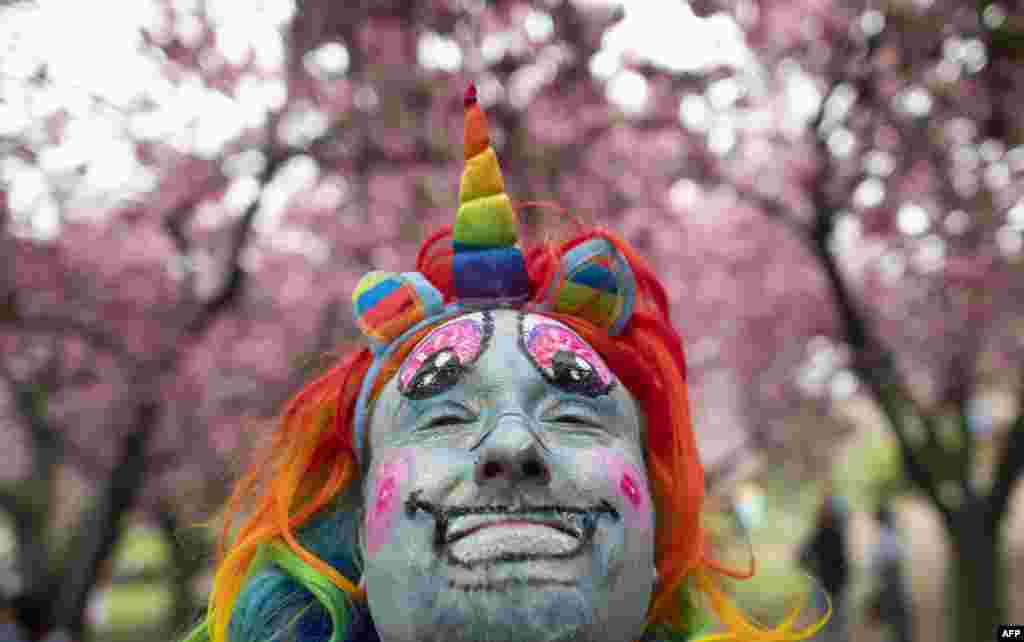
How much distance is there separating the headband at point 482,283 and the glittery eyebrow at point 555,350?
11 cm

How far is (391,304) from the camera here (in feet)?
7.10

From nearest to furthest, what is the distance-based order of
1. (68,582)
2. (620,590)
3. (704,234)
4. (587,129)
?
(620,590), (587,129), (68,582), (704,234)

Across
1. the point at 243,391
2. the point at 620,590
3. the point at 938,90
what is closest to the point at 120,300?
the point at 243,391

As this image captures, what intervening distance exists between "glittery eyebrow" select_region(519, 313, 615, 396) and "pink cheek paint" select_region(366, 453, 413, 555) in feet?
1.06

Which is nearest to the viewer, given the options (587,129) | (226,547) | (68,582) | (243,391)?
(226,547)

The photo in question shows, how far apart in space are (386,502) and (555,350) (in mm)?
451

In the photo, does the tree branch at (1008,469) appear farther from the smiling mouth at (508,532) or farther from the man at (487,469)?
the smiling mouth at (508,532)

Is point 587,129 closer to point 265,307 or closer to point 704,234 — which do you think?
point 265,307

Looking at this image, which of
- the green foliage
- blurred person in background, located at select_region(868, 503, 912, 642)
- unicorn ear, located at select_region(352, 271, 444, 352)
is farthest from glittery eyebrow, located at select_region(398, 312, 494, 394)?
the green foliage

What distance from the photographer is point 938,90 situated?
5.39 m

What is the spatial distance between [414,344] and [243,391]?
313 inches

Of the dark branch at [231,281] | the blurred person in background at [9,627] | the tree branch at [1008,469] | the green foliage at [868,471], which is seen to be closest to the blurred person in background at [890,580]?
the tree branch at [1008,469]

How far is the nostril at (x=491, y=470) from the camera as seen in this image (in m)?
1.75

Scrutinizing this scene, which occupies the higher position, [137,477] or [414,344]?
[414,344]
